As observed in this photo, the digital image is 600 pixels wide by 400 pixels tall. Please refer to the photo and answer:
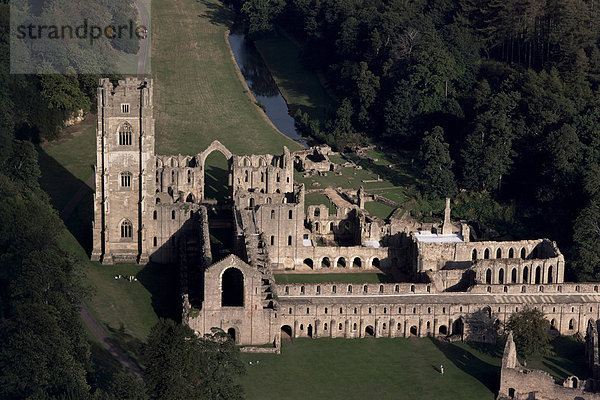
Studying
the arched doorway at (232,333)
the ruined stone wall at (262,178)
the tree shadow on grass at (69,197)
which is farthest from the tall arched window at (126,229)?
the arched doorway at (232,333)

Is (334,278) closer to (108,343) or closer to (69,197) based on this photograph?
(108,343)

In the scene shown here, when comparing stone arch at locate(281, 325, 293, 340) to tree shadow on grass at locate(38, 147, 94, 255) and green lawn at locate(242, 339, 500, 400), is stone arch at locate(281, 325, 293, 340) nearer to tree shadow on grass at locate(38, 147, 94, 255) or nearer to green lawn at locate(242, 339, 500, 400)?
green lawn at locate(242, 339, 500, 400)

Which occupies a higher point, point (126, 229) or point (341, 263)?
point (126, 229)

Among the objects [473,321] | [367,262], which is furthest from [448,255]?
[473,321]

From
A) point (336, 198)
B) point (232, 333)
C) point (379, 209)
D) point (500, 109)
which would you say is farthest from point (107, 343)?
point (500, 109)

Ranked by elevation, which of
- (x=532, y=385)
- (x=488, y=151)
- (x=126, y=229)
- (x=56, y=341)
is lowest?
(x=532, y=385)

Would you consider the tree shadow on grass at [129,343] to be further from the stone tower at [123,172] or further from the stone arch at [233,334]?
the stone tower at [123,172]

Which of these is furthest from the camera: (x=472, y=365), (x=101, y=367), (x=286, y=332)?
(x=286, y=332)
